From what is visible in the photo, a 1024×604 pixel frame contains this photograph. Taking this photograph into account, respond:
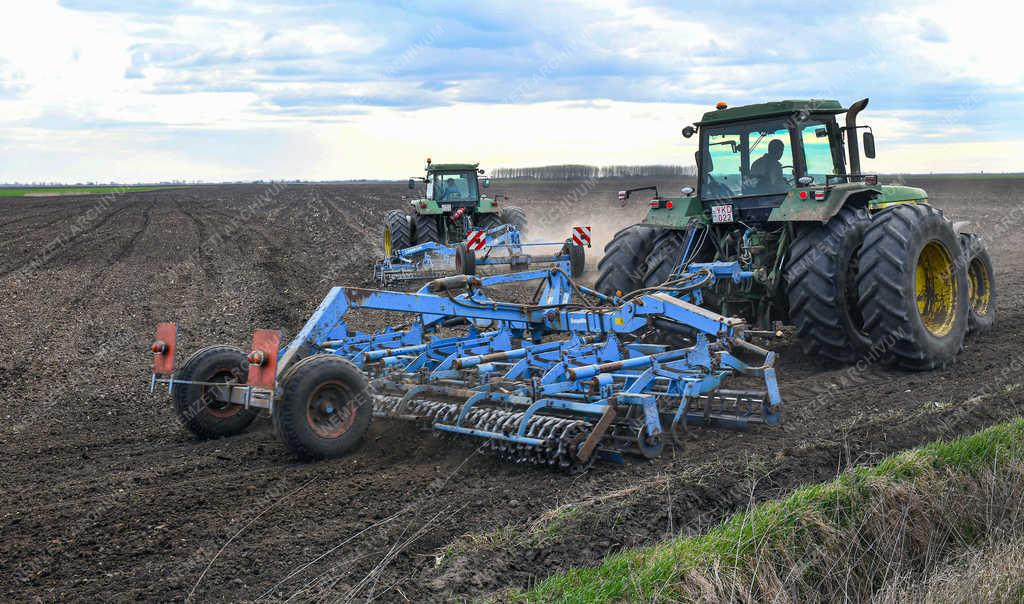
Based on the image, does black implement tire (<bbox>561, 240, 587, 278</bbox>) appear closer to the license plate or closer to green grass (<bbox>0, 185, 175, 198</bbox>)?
the license plate

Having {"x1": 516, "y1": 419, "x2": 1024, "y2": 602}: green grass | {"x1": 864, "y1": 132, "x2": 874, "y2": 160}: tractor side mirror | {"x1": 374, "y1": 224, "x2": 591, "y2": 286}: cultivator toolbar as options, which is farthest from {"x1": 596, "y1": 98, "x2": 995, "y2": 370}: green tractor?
{"x1": 374, "y1": 224, "x2": 591, "y2": 286}: cultivator toolbar

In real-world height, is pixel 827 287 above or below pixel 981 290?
above

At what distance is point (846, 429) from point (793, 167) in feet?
9.45

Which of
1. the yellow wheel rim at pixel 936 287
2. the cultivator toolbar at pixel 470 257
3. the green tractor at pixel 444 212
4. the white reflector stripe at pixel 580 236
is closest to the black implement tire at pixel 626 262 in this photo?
the yellow wheel rim at pixel 936 287

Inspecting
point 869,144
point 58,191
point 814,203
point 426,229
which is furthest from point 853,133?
point 58,191

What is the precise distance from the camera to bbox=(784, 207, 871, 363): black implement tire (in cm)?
705

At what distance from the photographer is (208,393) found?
19.3ft

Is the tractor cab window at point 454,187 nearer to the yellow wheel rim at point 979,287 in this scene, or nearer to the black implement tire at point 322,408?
the yellow wheel rim at point 979,287

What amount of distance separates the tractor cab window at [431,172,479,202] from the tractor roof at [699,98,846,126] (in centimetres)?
938

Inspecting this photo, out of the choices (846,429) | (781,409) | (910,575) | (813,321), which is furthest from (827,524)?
(813,321)

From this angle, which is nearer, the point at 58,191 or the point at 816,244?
the point at 816,244

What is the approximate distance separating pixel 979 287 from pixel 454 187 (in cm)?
1027

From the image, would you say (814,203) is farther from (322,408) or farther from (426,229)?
(426,229)

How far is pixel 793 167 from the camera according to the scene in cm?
770
